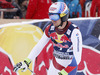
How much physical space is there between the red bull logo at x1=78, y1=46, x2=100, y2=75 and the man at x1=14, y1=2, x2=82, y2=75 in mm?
711

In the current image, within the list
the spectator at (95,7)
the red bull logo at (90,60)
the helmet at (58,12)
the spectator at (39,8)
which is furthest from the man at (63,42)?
the spectator at (95,7)

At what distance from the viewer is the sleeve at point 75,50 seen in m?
2.85

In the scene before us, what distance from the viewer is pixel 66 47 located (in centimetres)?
305

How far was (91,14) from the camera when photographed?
522cm

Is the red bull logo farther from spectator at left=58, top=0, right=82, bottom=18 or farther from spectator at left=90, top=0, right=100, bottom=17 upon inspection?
spectator at left=90, top=0, right=100, bottom=17

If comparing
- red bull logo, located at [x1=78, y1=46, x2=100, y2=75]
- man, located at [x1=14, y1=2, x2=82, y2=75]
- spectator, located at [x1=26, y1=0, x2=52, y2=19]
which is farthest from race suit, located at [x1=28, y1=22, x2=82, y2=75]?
spectator, located at [x1=26, y1=0, x2=52, y2=19]

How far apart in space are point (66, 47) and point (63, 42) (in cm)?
7

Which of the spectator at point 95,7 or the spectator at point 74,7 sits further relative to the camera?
the spectator at point 95,7

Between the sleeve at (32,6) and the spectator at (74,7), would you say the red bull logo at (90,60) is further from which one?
the sleeve at (32,6)

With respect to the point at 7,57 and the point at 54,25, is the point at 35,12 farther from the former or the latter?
the point at 54,25

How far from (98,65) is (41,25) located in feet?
3.44

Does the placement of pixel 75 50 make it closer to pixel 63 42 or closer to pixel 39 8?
pixel 63 42

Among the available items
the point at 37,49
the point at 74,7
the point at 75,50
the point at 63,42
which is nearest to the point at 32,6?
the point at 74,7

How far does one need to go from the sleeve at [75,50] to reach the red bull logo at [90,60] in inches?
32.9
